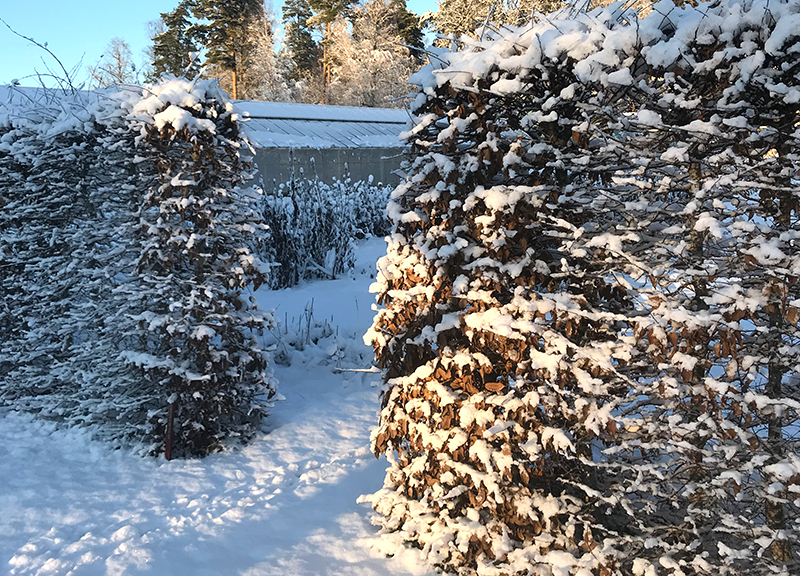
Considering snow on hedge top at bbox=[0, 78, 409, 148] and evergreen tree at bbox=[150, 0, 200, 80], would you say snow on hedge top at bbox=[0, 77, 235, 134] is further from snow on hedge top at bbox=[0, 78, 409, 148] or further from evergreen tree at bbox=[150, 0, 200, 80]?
evergreen tree at bbox=[150, 0, 200, 80]

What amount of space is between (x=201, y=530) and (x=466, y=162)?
2.38 meters

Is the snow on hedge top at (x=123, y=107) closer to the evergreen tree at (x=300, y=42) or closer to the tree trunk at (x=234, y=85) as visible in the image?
the tree trunk at (x=234, y=85)

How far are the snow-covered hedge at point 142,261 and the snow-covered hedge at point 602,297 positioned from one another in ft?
5.47

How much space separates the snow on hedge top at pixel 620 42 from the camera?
6.57ft

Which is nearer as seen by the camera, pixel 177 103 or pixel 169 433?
pixel 177 103

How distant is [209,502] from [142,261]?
171cm

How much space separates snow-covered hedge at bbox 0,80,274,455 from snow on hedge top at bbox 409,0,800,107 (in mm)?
2090

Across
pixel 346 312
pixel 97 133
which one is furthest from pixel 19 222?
pixel 346 312

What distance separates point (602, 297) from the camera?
2689mm

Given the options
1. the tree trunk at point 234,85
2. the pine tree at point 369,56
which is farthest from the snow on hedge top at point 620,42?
the tree trunk at point 234,85

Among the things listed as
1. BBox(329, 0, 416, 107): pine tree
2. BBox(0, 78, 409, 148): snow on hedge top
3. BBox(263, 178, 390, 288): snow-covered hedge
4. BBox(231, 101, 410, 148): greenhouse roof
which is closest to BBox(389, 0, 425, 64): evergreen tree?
BBox(329, 0, 416, 107): pine tree

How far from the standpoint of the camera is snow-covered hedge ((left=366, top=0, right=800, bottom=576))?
211 cm

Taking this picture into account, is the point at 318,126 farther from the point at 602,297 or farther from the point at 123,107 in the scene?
the point at 602,297

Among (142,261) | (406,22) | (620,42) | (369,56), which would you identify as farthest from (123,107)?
(406,22)
